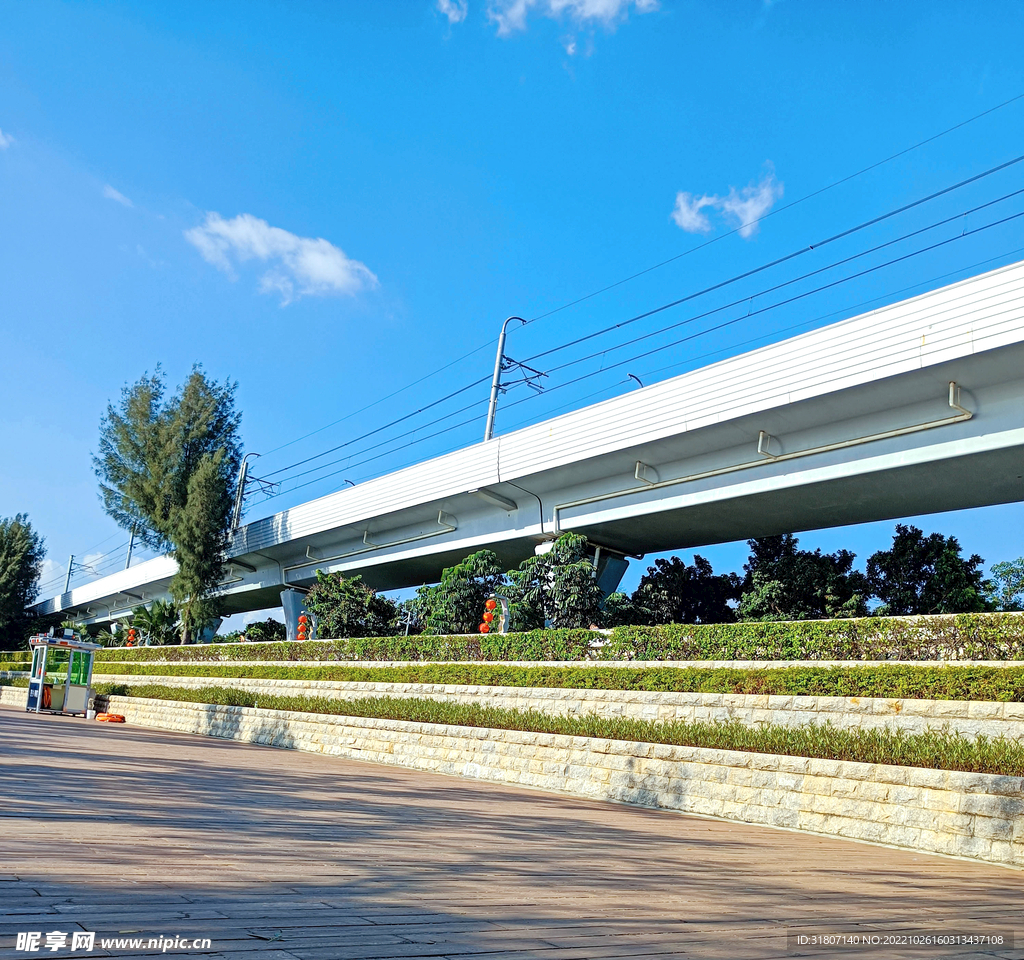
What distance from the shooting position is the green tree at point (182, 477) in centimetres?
3862

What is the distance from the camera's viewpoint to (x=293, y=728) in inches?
808

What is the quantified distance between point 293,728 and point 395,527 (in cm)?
1203

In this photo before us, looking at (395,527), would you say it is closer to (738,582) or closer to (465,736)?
(738,582)

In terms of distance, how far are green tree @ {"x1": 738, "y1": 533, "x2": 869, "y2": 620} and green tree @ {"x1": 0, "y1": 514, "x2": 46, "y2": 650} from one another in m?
60.8

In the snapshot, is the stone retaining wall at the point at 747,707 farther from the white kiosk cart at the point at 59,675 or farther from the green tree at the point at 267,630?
the green tree at the point at 267,630

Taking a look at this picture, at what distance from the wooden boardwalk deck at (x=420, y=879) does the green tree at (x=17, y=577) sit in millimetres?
64011

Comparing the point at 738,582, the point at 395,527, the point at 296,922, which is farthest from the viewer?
the point at 395,527

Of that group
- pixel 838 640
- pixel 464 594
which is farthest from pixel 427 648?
pixel 838 640

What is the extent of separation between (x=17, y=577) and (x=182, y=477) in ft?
112

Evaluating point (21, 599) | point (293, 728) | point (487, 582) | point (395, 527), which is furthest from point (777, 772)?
point (21, 599)

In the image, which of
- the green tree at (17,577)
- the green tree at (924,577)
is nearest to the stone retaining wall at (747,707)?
the green tree at (924,577)

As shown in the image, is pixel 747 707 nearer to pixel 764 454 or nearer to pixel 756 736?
pixel 756 736

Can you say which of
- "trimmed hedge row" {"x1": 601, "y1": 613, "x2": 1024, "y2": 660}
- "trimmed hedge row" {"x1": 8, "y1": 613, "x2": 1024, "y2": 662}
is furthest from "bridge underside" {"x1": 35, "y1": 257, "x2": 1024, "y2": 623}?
"trimmed hedge row" {"x1": 601, "y1": 613, "x2": 1024, "y2": 660}

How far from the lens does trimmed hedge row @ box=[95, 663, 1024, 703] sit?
10703 millimetres
